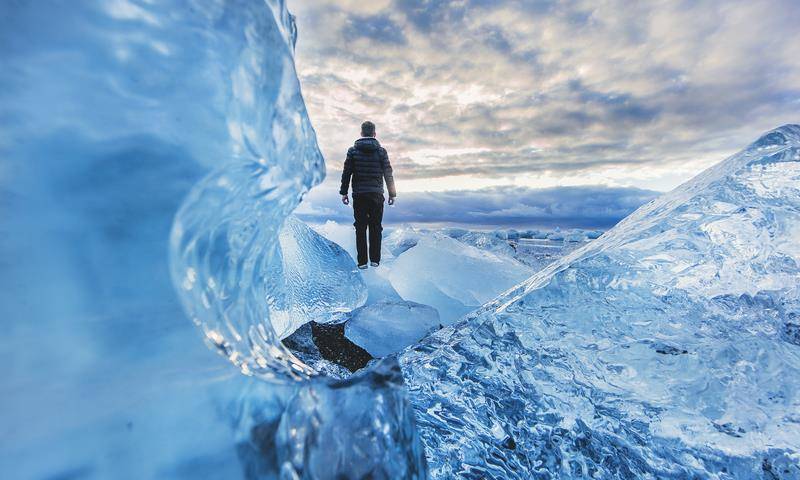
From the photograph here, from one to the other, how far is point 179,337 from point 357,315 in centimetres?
182

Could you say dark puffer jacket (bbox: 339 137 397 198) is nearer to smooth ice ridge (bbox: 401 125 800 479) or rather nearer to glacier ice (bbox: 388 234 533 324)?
glacier ice (bbox: 388 234 533 324)

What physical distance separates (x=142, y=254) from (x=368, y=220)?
4109mm

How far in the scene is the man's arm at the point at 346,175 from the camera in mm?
4484

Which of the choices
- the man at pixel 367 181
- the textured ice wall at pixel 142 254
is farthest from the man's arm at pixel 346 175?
the textured ice wall at pixel 142 254

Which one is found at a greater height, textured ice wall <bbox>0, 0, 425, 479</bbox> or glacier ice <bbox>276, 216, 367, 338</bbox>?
textured ice wall <bbox>0, 0, 425, 479</bbox>

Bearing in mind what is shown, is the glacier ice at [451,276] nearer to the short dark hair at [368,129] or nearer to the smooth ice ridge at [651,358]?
the smooth ice ridge at [651,358]

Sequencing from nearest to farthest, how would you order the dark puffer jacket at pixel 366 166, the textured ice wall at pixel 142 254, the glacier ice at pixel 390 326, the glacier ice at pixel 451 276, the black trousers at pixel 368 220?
the textured ice wall at pixel 142 254
the glacier ice at pixel 390 326
the glacier ice at pixel 451 276
the dark puffer jacket at pixel 366 166
the black trousers at pixel 368 220

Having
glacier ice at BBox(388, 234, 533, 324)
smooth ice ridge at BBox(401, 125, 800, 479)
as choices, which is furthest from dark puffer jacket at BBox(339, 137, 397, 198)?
smooth ice ridge at BBox(401, 125, 800, 479)

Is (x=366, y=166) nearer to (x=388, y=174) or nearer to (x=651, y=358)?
(x=388, y=174)

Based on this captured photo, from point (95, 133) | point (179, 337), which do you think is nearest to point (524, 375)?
point (179, 337)

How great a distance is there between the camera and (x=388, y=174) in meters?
4.71

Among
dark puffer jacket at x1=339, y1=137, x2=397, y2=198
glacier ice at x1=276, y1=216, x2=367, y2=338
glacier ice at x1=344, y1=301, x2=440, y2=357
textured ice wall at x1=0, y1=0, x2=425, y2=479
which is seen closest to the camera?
textured ice wall at x1=0, y1=0, x2=425, y2=479

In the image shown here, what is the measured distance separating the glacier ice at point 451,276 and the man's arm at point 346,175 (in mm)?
1548

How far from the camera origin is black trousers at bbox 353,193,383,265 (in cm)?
457
